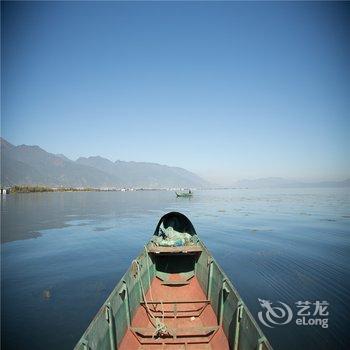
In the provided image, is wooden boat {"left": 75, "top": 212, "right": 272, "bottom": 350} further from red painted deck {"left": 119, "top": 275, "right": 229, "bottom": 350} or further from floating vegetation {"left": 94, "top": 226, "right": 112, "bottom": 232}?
floating vegetation {"left": 94, "top": 226, "right": 112, "bottom": 232}

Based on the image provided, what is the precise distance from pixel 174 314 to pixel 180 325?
52 cm

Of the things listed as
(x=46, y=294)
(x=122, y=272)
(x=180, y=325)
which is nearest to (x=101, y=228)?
(x=122, y=272)

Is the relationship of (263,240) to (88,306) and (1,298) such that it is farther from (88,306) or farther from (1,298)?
(1,298)

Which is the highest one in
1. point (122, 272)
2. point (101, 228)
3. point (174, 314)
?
point (174, 314)

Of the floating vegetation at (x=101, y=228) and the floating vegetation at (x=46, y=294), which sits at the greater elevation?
the floating vegetation at (x=101, y=228)

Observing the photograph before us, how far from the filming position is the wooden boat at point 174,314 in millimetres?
7195

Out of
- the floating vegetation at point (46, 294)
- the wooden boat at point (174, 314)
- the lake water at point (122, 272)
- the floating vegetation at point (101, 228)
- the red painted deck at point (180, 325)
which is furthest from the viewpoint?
the floating vegetation at point (101, 228)

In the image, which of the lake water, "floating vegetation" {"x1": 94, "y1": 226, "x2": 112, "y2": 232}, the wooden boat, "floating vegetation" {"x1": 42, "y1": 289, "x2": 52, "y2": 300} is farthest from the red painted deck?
"floating vegetation" {"x1": 94, "y1": 226, "x2": 112, "y2": 232}

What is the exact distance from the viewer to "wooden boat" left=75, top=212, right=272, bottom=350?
7.20 m

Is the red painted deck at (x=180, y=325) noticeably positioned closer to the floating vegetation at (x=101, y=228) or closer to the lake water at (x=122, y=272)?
the lake water at (x=122, y=272)

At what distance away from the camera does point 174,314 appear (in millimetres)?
10523

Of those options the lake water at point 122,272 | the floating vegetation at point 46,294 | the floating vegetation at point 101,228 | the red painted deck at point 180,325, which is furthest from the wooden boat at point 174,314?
the floating vegetation at point 101,228

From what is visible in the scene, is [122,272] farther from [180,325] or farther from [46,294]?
[180,325]

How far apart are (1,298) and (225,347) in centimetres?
1382
